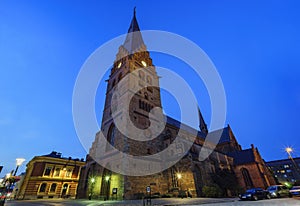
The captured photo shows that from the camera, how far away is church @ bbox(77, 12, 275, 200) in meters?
20.8

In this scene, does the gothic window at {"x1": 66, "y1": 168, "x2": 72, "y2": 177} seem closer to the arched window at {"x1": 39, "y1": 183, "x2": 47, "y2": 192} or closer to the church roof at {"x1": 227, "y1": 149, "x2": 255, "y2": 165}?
the arched window at {"x1": 39, "y1": 183, "x2": 47, "y2": 192}

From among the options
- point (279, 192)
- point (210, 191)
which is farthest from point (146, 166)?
point (279, 192)

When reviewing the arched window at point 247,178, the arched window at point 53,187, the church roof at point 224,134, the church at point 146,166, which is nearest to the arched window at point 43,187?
the arched window at point 53,187

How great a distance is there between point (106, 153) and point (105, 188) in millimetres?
4454

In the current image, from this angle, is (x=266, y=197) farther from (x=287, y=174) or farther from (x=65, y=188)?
(x=287, y=174)

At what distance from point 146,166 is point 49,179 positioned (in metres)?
23.0

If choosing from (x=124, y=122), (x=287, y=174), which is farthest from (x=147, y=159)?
(x=287, y=174)

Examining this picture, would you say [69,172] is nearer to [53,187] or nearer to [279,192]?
[53,187]

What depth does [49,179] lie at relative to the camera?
32.8m

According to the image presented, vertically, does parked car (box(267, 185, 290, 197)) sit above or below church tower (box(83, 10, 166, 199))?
below

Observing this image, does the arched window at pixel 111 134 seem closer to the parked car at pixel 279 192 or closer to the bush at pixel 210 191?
A: the bush at pixel 210 191

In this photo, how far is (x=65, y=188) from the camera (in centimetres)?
3481

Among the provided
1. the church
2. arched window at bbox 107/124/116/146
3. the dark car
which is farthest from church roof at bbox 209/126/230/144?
arched window at bbox 107/124/116/146

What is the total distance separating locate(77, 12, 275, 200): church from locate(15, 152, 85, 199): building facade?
412 inches
